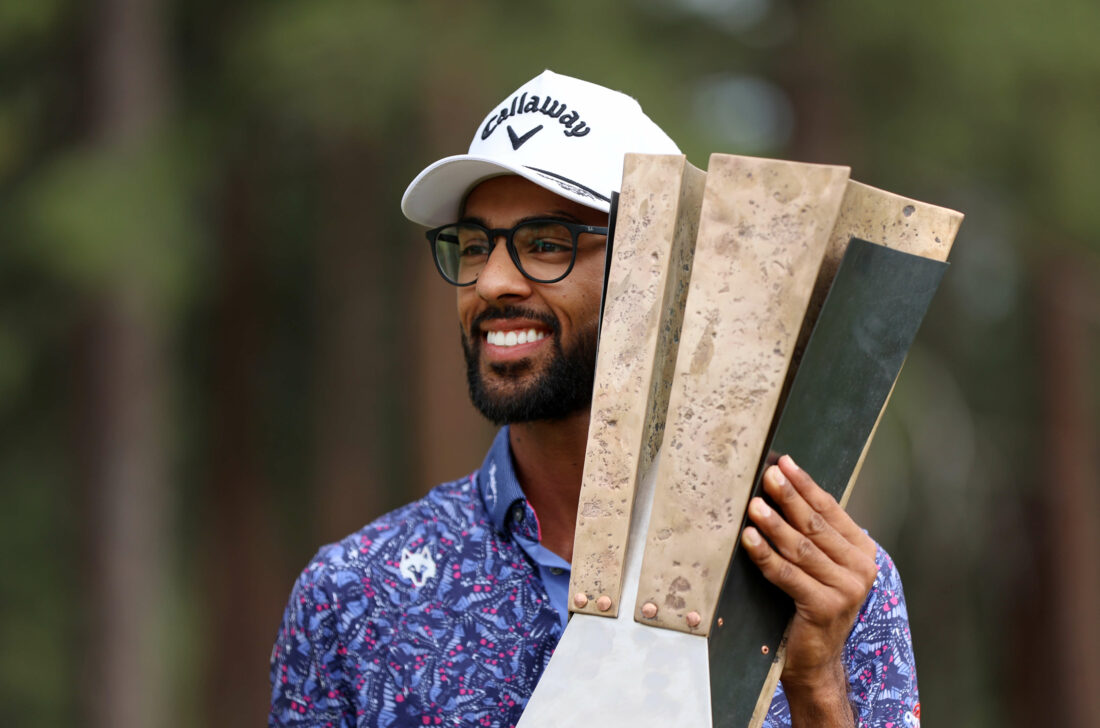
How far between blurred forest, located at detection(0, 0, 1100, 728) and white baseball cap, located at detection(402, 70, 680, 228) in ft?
18.5

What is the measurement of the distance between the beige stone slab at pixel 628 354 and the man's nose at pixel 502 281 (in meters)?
0.69

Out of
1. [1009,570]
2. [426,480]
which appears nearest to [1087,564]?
[1009,570]

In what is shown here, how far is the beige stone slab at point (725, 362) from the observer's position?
4.89ft

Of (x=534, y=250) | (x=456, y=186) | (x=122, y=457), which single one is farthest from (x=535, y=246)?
(x=122, y=457)

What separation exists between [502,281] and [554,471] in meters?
0.43

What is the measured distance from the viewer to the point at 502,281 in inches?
88.8

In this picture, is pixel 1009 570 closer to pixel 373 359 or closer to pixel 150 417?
pixel 373 359

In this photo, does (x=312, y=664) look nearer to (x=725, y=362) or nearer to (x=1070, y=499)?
(x=725, y=362)

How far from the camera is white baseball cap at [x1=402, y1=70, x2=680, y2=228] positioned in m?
2.30

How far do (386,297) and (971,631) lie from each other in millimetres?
6708

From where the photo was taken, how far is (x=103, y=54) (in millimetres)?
9031

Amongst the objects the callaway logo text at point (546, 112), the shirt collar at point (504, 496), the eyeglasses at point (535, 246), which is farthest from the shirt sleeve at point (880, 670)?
the callaway logo text at point (546, 112)

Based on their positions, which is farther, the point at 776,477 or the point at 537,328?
the point at 537,328

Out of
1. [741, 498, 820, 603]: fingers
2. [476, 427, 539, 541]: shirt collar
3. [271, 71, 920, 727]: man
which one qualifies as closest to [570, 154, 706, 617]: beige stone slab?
[741, 498, 820, 603]: fingers
